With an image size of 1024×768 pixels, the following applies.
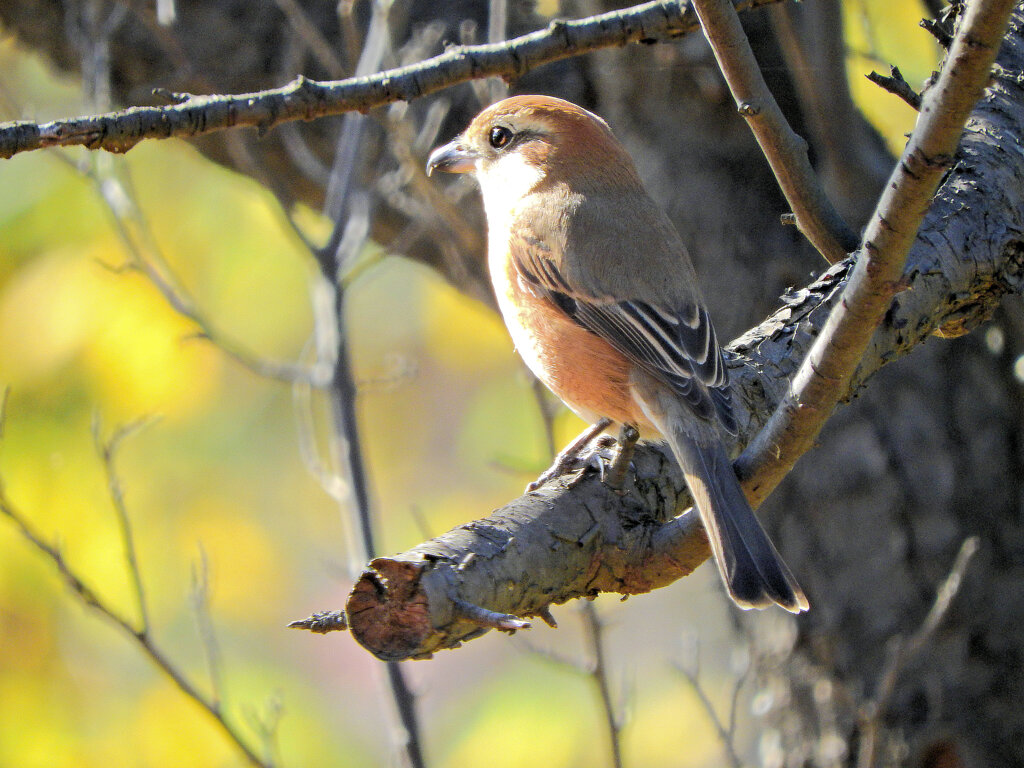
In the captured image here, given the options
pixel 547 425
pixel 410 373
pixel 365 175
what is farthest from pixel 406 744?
pixel 365 175

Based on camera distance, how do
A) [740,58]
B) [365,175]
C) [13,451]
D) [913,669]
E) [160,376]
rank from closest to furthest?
1. [740,58]
2. [913,669]
3. [365,175]
4. [13,451]
5. [160,376]

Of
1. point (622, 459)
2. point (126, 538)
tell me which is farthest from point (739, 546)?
point (126, 538)

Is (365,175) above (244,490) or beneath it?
above

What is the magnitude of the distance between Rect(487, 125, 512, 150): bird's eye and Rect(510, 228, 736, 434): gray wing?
554mm

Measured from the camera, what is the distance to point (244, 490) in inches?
210

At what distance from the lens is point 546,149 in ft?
10.7

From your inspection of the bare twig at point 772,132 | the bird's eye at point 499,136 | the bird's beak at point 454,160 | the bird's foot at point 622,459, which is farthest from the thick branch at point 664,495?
the bird's beak at point 454,160

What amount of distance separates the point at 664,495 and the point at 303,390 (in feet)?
5.81

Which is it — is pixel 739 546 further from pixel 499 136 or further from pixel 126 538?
pixel 499 136

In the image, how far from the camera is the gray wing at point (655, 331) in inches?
96.8

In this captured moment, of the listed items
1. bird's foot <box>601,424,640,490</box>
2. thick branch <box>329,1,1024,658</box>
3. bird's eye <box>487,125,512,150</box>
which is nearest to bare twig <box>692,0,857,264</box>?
thick branch <box>329,1,1024,658</box>

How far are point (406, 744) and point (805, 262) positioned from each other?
2.32 meters

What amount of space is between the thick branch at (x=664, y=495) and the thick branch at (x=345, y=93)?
75 cm

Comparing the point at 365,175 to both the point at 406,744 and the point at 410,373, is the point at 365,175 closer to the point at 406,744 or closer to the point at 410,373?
the point at 410,373
